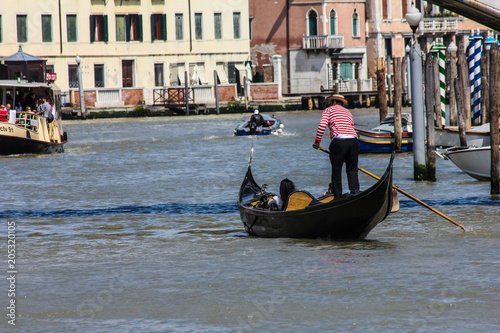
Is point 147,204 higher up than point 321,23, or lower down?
lower down

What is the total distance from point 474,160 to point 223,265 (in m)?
7.66

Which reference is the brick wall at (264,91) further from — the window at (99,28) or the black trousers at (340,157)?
the black trousers at (340,157)

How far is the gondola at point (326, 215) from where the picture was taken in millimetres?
9375

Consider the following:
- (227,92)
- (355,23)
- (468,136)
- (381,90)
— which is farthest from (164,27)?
(468,136)

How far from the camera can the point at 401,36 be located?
54.9 m

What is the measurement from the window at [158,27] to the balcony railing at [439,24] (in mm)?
16032

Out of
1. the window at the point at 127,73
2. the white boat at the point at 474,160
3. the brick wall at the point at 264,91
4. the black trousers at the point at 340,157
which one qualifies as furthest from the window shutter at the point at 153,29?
the black trousers at the point at 340,157

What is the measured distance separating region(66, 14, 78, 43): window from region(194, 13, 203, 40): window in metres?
6.27

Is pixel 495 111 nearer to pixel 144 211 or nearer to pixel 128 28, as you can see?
pixel 144 211

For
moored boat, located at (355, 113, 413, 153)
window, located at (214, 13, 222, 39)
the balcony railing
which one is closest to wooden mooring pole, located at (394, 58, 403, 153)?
moored boat, located at (355, 113, 413, 153)

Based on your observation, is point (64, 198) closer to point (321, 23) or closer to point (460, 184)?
point (460, 184)

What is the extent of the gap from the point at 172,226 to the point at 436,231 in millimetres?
3390

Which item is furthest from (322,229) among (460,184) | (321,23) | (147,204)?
(321,23)

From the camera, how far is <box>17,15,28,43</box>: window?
44344mm
